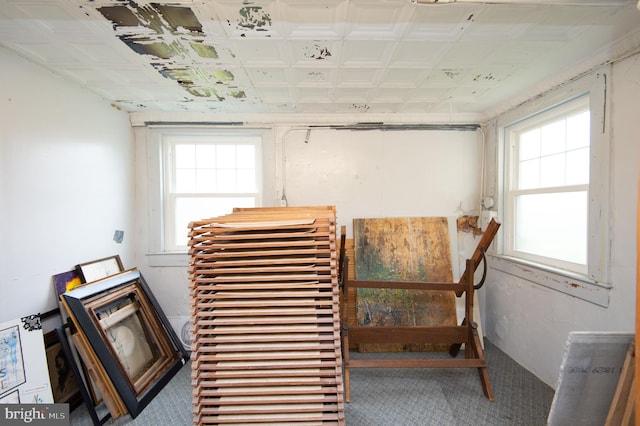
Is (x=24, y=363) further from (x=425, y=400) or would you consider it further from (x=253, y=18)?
(x=425, y=400)

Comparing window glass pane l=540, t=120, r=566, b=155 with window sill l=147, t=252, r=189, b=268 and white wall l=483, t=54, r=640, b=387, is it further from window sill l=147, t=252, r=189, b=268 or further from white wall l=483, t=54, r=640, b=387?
window sill l=147, t=252, r=189, b=268

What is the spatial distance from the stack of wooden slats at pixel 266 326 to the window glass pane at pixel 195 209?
1271 millimetres

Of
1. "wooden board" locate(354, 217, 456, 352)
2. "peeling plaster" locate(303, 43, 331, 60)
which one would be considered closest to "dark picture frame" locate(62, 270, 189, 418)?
"wooden board" locate(354, 217, 456, 352)

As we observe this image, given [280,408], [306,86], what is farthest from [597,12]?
[280,408]

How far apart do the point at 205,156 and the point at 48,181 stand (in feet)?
3.94

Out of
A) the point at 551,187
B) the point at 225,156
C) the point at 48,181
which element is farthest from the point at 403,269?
the point at 48,181

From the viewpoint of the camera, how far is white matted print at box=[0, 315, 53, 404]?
4.56 ft

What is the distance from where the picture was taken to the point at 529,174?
2.25 metres

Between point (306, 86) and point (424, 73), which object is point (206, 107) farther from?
point (424, 73)

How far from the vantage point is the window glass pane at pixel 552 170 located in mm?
1953

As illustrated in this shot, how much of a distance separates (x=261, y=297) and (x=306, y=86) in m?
1.55

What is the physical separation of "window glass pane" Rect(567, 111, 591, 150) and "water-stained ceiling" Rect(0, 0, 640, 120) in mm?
331

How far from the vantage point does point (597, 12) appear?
124 cm

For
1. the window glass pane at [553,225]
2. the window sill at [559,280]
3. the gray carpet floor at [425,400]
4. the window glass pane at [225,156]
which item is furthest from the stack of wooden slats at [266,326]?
the window glass pane at [553,225]
